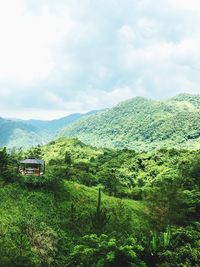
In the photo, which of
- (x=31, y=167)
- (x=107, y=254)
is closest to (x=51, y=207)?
(x=31, y=167)

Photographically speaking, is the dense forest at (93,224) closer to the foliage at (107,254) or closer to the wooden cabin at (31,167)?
the foliage at (107,254)

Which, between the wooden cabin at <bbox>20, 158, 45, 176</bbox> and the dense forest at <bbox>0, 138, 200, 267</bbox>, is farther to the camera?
the wooden cabin at <bbox>20, 158, 45, 176</bbox>

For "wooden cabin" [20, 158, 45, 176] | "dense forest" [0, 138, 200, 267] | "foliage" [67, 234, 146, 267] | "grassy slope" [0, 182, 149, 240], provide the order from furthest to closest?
"wooden cabin" [20, 158, 45, 176]
"grassy slope" [0, 182, 149, 240]
"dense forest" [0, 138, 200, 267]
"foliage" [67, 234, 146, 267]

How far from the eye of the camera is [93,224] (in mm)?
28938

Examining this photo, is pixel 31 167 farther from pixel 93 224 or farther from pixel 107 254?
pixel 107 254

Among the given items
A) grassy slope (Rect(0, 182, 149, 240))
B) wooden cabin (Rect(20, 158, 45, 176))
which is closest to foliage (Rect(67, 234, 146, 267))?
grassy slope (Rect(0, 182, 149, 240))

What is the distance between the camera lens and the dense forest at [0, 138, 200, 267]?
20531 mm

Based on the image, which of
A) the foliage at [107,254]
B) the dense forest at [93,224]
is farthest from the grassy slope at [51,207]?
the foliage at [107,254]

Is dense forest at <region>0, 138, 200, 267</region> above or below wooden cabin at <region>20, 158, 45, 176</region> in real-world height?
below

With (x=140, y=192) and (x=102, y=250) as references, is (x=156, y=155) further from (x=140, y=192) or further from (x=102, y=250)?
(x=102, y=250)

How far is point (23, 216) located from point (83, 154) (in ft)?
316

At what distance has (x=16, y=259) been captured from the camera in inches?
830

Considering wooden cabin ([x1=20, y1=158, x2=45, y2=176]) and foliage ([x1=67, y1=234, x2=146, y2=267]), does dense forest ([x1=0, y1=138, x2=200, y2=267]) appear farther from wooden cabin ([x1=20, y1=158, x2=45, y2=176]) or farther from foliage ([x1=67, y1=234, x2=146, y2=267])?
wooden cabin ([x1=20, y1=158, x2=45, y2=176])

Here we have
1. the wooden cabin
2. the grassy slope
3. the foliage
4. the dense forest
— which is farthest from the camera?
the wooden cabin
